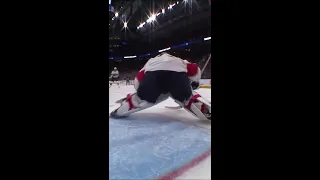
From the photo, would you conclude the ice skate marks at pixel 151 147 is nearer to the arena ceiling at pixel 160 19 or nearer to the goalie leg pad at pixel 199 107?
the goalie leg pad at pixel 199 107

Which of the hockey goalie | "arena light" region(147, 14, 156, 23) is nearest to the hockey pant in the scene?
the hockey goalie

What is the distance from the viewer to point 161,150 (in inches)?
36.7

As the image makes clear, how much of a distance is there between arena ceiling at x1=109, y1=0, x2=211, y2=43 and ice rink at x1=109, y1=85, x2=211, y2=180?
23.3 feet

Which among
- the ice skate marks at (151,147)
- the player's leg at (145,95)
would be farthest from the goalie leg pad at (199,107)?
the player's leg at (145,95)

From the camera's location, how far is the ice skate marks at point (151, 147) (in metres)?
0.74

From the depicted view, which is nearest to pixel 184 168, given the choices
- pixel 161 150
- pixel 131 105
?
pixel 161 150

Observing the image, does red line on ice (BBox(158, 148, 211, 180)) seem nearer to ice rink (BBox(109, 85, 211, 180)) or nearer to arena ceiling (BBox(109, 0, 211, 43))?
ice rink (BBox(109, 85, 211, 180))

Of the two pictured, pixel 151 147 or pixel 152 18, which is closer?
pixel 151 147

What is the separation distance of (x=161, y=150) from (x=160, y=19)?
31.6 ft

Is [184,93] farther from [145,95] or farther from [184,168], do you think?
[184,168]

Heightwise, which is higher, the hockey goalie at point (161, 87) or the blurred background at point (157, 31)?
the blurred background at point (157, 31)
